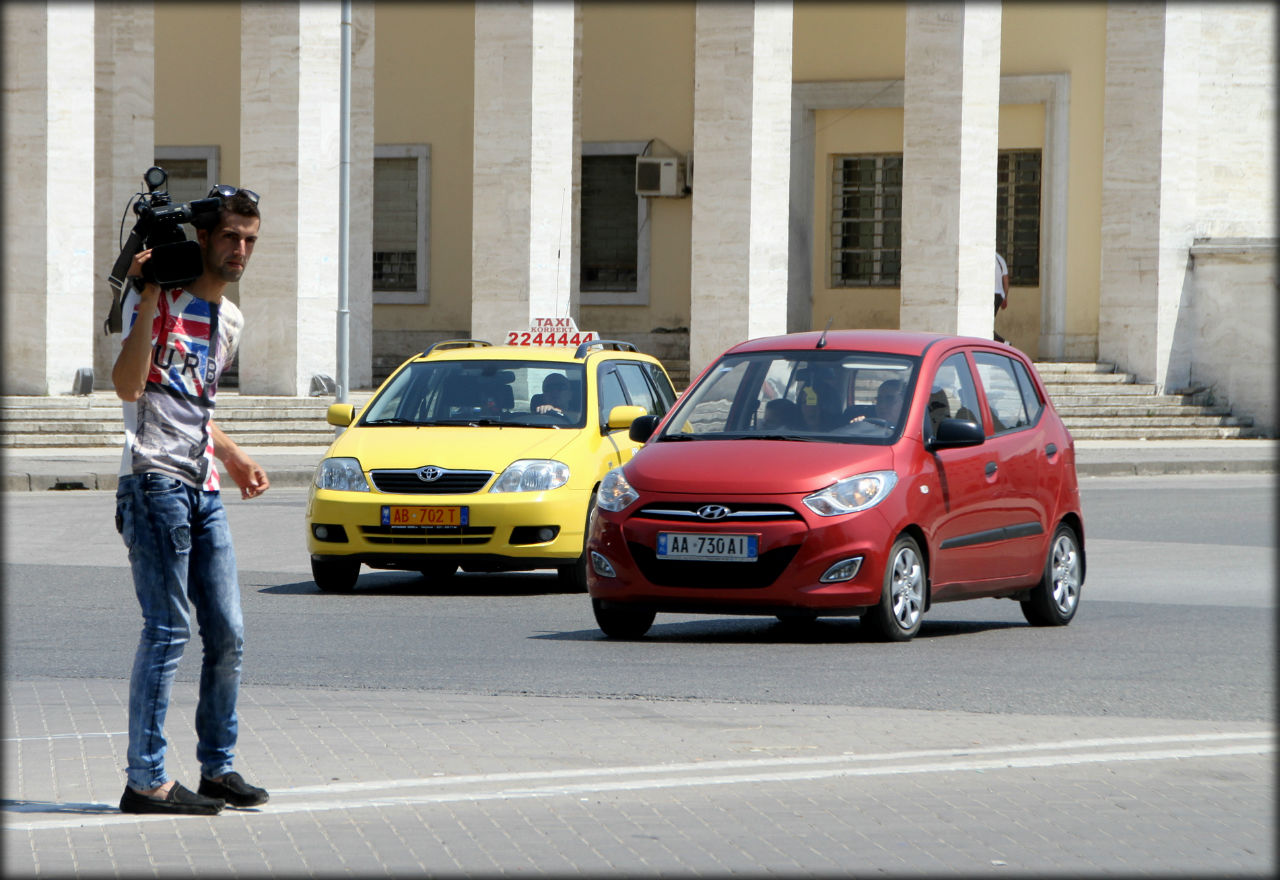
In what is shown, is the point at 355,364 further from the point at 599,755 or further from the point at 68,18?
the point at 599,755

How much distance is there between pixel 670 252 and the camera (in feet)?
126

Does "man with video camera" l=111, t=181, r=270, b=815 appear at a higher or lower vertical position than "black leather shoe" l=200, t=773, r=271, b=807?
higher

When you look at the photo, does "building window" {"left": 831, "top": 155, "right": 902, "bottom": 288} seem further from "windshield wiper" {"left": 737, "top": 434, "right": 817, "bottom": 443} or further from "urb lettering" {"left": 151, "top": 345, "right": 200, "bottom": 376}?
"urb lettering" {"left": 151, "top": 345, "right": 200, "bottom": 376}

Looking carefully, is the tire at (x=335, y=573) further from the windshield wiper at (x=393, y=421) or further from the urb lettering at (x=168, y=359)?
the urb lettering at (x=168, y=359)

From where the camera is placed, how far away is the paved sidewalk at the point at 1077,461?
2275 centimetres

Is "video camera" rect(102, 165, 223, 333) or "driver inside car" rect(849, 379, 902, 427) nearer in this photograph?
"video camera" rect(102, 165, 223, 333)

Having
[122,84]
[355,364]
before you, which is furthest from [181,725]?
[122,84]

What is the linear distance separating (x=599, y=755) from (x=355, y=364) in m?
26.1

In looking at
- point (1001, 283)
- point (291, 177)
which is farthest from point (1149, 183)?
point (291, 177)

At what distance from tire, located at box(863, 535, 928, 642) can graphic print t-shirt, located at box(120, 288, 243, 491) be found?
17.3 ft

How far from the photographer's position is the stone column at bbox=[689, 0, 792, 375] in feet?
97.9

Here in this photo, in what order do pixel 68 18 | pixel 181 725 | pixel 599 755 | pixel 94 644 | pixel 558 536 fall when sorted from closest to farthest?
pixel 599 755 < pixel 181 725 < pixel 94 644 < pixel 558 536 < pixel 68 18

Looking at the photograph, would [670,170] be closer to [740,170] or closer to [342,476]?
[740,170]

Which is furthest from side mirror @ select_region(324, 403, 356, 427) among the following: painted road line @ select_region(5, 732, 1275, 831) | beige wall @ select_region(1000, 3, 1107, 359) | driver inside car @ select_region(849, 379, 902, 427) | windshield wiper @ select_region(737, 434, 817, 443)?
beige wall @ select_region(1000, 3, 1107, 359)
